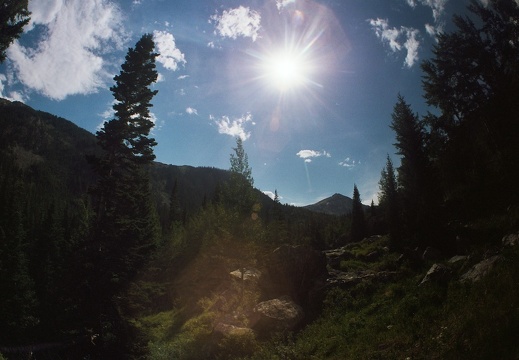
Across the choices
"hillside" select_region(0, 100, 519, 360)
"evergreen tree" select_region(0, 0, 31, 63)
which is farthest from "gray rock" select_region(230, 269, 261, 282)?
"evergreen tree" select_region(0, 0, 31, 63)

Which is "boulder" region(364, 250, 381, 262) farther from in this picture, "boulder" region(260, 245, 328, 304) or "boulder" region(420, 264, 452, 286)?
"boulder" region(420, 264, 452, 286)

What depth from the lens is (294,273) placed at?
2384 cm

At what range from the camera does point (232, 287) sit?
29422 mm

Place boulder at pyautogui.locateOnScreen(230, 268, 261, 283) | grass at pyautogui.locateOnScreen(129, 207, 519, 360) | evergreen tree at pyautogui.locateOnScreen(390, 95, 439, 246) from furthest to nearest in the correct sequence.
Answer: boulder at pyautogui.locateOnScreen(230, 268, 261, 283), evergreen tree at pyautogui.locateOnScreen(390, 95, 439, 246), grass at pyautogui.locateOnScreen(129, 207, 519, 360)

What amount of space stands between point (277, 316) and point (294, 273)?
4.93 metres

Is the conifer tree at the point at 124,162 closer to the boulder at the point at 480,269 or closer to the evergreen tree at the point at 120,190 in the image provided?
the evergreen tree at the point at 120,190

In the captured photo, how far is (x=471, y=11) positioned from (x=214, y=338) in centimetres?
4089

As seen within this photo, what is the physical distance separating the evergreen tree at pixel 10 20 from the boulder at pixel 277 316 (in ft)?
73.2

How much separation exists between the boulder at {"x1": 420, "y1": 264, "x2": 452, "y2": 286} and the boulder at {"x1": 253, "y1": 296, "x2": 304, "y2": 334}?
9.11 m

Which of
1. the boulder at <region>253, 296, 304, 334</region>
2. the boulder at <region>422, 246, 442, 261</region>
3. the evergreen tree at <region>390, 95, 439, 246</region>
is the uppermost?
the evergreen tree at <region>390, 95, 439, 246</region>

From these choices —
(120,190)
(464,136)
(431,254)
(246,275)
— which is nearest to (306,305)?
(246,275)

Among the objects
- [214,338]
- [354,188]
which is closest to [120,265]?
[214,338]

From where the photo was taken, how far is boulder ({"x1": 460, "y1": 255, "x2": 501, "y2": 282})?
11.4 meters

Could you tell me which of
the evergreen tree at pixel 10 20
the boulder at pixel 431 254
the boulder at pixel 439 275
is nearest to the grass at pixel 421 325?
the boulder at pixel 439 275
